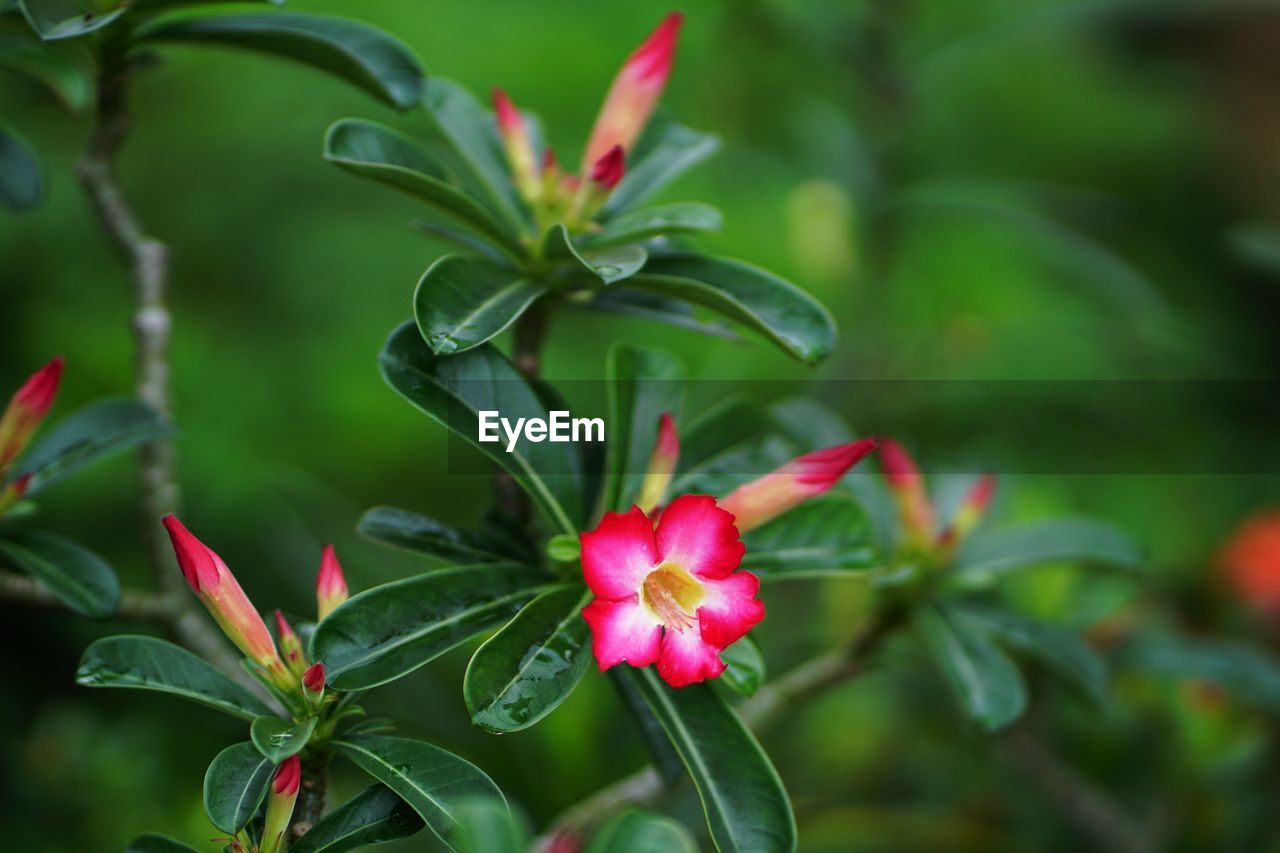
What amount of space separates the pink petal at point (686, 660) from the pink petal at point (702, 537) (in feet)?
0.12

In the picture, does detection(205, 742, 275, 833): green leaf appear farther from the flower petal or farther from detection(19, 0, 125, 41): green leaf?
detection(19, 0, 125, 41): green leaf

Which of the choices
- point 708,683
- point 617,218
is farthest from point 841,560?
point 617,218

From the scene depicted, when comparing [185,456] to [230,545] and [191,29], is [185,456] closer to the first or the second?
[230,545]

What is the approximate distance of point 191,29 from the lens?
2.72 ft

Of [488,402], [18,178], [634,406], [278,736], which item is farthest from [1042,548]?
[18,178]

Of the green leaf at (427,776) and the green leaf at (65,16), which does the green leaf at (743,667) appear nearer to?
the green leaf at (427,776)

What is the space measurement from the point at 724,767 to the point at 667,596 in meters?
0.11

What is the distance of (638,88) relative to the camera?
796mm

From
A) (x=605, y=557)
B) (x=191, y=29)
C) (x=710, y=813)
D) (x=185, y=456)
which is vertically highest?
(x=191, y=29)

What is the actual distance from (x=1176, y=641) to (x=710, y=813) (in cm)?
72

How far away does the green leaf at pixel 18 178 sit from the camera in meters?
0.85

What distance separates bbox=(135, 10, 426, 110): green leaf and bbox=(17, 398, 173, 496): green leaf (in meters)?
0.27

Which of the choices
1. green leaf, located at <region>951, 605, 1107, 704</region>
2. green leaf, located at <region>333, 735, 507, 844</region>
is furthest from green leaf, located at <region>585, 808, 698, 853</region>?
green leaf, located at <region>951, 605, 1107, 704</region>

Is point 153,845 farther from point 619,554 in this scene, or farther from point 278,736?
point 619,554
